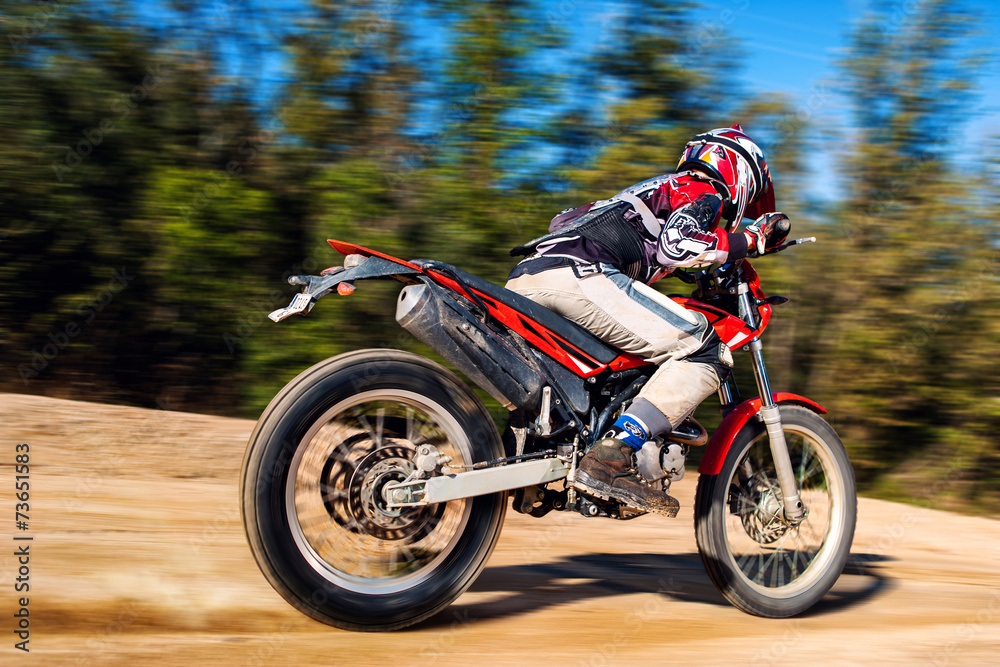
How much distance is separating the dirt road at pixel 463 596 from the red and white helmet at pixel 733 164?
2.00m

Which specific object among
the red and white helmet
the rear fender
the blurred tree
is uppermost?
the red and white helmet

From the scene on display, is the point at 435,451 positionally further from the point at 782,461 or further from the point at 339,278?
the point at 782,461

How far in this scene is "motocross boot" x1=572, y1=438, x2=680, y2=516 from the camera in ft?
11.6

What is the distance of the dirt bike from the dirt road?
242 millimetres

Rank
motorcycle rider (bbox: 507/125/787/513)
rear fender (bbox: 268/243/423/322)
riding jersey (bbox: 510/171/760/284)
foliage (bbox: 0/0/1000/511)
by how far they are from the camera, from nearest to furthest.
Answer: rear fender (bbox: 268/243/423/322) < motorcycle rider (bbox: 507/125/787/513) < riding jersey (bbox: 510/171/760/284) < foliage (bbox: 0/0/1000/511)

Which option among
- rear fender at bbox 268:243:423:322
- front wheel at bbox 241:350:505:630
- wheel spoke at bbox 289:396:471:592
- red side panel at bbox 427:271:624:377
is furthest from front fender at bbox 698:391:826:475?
rear fender at bbox 268:243:423:322

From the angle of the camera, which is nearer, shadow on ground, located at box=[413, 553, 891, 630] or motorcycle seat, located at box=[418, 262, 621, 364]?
motorcycle seat, located at box=[418, 262, 621, 364]

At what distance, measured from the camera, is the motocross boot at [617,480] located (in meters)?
3.52

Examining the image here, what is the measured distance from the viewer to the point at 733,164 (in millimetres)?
4137

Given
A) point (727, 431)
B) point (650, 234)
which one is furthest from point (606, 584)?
point (650, 234)

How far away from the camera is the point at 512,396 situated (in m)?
3.58

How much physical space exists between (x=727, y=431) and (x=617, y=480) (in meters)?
0.79

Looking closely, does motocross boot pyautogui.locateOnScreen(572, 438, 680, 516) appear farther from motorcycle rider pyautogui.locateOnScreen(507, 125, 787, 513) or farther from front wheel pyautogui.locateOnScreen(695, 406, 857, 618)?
front wheel pyautogui.locateOnScreen(695, 406, 857, 618)

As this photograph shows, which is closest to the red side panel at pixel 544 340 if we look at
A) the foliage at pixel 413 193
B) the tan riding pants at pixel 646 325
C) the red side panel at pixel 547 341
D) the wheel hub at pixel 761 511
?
the red side panel at pixel 547 341
